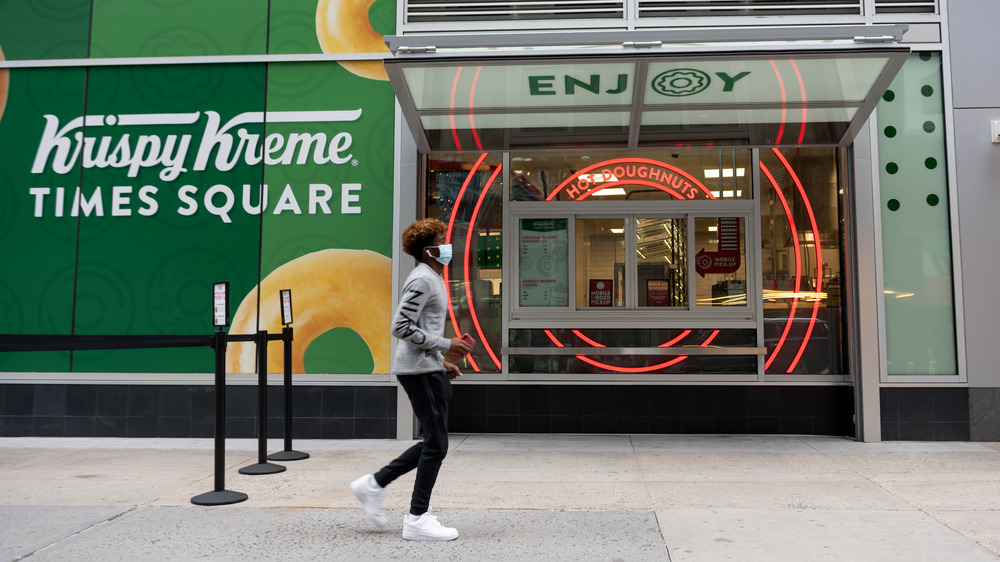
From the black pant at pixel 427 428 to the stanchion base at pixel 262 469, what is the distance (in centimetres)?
245

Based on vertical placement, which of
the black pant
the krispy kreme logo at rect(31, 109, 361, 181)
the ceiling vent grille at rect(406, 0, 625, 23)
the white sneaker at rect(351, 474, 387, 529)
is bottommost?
the white sneaker at rect(351, 474, 387, 529)

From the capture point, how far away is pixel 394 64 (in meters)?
7.03

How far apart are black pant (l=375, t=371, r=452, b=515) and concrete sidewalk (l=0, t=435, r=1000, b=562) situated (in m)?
0.31

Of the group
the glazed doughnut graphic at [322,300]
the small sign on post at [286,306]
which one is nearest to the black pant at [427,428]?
the small sign on post at [286,306]

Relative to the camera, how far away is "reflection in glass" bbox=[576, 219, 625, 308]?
8.81 m

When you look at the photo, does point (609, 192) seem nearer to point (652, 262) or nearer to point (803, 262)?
point (652, 262)

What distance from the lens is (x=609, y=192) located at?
29.2 feet

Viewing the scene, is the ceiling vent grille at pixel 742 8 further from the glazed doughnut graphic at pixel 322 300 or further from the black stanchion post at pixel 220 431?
the black stanchion post at pixel 220 431

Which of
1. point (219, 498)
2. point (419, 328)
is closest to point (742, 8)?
point (419, 328)

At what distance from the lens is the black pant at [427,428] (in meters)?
4.54

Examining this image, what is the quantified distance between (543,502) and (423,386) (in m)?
1.61

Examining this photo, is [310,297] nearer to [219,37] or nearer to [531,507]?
[219,37]

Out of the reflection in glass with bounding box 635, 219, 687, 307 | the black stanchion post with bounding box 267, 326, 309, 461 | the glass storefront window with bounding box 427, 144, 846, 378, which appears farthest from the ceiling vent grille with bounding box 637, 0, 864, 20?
the black stanchion post with bounding box 267, 326, 309, 461

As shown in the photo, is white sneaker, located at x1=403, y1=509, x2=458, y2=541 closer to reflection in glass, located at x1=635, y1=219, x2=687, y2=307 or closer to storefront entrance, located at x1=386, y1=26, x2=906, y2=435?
storefront entrance, located at x1=386, y1=26, x2=906, y2=435
